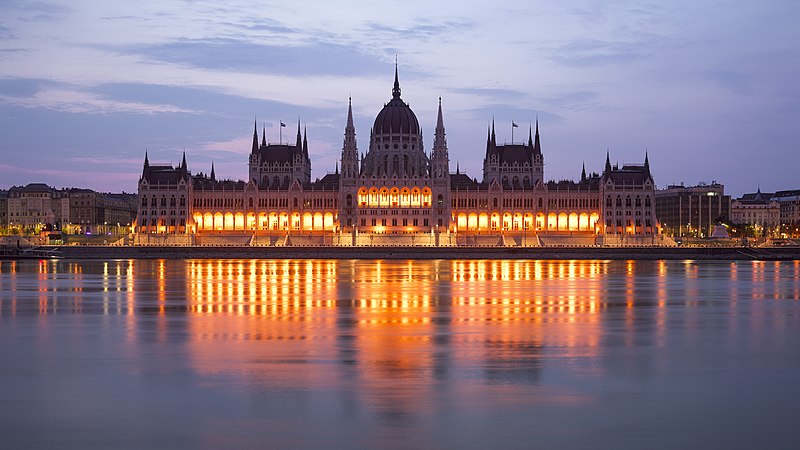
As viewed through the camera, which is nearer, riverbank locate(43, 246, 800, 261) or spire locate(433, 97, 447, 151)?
riverbank locate(43, 246, 800, 261)

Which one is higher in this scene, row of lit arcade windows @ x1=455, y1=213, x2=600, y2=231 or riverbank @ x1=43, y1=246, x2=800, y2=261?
row of lit arcade windows @ x1=455, y1=213, x2=600, y2=231

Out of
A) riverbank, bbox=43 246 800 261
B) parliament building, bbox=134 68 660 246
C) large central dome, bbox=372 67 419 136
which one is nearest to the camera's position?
riverbank, bbox=43 246 800 261

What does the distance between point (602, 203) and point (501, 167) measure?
1786 cm

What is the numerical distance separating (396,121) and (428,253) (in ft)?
138

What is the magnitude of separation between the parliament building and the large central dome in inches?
6.0

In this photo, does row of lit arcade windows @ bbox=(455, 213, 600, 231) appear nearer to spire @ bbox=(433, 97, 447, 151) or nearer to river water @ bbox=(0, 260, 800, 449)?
spire @ bbox=(433, 97, 447, 151)

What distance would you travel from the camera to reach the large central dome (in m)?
145

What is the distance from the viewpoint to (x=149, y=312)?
3694 cm

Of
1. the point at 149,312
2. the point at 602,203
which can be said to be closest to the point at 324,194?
the point at 602,203

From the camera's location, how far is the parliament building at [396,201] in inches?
5443

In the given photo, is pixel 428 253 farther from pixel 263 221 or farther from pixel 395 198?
pixel 263 221

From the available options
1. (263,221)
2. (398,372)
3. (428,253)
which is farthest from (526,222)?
(398,372)

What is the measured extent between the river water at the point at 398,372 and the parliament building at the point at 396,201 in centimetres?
9408

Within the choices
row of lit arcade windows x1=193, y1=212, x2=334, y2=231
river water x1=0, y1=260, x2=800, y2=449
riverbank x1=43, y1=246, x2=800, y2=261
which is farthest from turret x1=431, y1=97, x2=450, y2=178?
river water x1=0, y1=260, x2=800, y2=449
